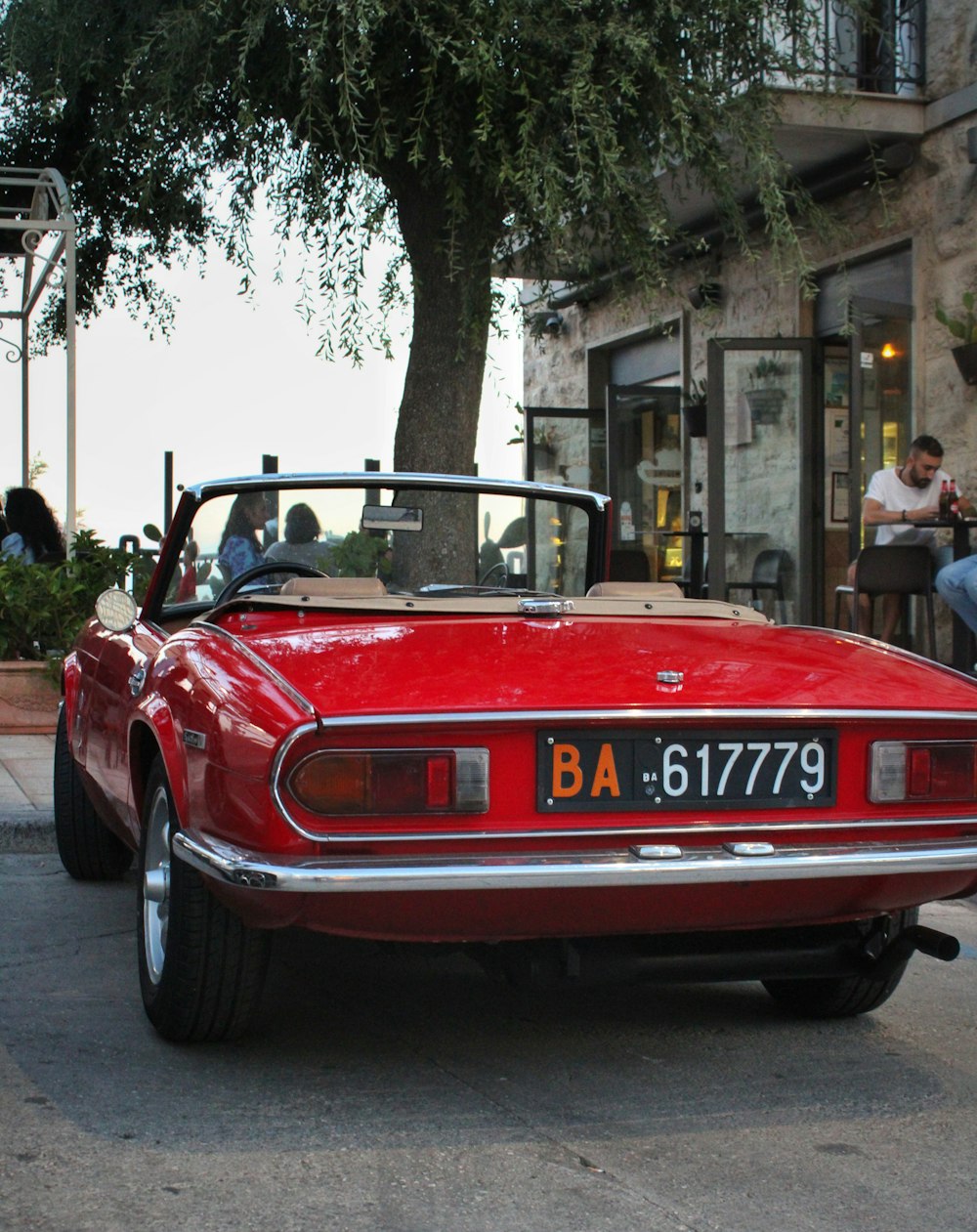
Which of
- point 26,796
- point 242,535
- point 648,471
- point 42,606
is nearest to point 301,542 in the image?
point 242,535

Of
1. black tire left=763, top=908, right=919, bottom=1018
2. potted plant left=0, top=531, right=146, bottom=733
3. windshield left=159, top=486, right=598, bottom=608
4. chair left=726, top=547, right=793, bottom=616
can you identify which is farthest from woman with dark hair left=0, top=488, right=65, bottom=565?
black tire left=763, top=908, right=919, bottom=1018

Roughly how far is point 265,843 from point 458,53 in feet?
19.9

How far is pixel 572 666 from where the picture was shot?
10.9ft

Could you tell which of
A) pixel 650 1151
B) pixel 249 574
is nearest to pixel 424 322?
pixel 249 574

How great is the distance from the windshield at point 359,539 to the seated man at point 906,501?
17.4ft

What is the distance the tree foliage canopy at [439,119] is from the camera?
8.10 m

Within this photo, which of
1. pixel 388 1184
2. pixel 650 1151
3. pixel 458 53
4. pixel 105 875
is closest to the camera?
pixel 388 1184

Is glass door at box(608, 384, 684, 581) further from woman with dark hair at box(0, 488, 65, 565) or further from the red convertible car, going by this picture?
the red convertible car

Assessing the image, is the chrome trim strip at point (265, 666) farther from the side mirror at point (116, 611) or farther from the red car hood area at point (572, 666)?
the side mirror at point (116, 611)

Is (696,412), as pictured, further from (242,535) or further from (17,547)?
(242,535)

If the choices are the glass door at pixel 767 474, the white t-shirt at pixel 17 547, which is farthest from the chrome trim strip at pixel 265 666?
the glass door at pixel 767 474

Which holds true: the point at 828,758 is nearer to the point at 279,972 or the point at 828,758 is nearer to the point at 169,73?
the point at 279,972

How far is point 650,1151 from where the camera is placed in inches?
116

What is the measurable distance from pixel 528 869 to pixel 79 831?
9.52 feet
